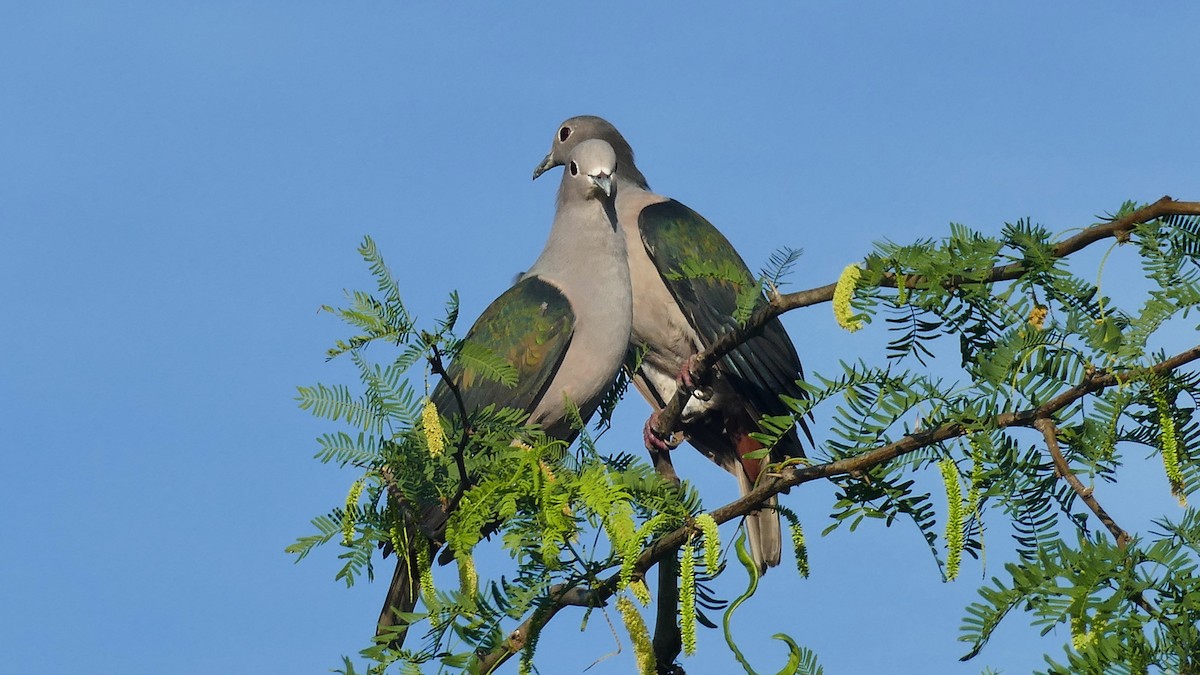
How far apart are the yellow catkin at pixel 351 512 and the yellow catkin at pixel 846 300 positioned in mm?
1164

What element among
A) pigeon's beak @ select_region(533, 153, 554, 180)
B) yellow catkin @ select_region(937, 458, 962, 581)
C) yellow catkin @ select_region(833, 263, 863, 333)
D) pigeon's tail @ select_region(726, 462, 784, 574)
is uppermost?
pigeon's beak @ select_region(533, 153, 554, 180)

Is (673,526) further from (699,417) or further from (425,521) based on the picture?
(699,417)

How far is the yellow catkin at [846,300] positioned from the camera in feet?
10.1

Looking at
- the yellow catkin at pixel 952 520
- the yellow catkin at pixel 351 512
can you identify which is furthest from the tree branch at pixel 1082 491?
the yellow catkin at pixel 351 512

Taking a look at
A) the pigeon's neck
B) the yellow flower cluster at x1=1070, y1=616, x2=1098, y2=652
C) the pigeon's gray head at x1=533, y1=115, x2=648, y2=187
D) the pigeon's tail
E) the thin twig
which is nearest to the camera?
the yellow flower cluster at x1=1070, y1=616, x2=1098, y2=652

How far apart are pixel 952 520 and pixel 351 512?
1.34 metres

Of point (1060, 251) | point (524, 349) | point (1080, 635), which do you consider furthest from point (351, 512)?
point (524, 349)

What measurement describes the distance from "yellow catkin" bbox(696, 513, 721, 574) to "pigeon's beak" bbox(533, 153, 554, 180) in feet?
16.9

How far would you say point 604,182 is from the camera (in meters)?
6.13

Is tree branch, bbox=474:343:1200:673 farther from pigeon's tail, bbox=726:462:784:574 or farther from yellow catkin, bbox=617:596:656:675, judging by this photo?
pigeon's tail, bbox=726:462:784:574

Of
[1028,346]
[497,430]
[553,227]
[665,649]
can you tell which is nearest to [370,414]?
→ [497,430]

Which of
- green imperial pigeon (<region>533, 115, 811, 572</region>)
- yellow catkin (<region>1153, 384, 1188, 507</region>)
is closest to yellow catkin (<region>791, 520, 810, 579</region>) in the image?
yellow catkin (<region>1153, 384, 1188, 507</region>)

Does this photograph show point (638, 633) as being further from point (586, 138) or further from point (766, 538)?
point (586, 138)

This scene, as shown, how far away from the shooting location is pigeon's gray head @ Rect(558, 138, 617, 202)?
6160 millimetres
